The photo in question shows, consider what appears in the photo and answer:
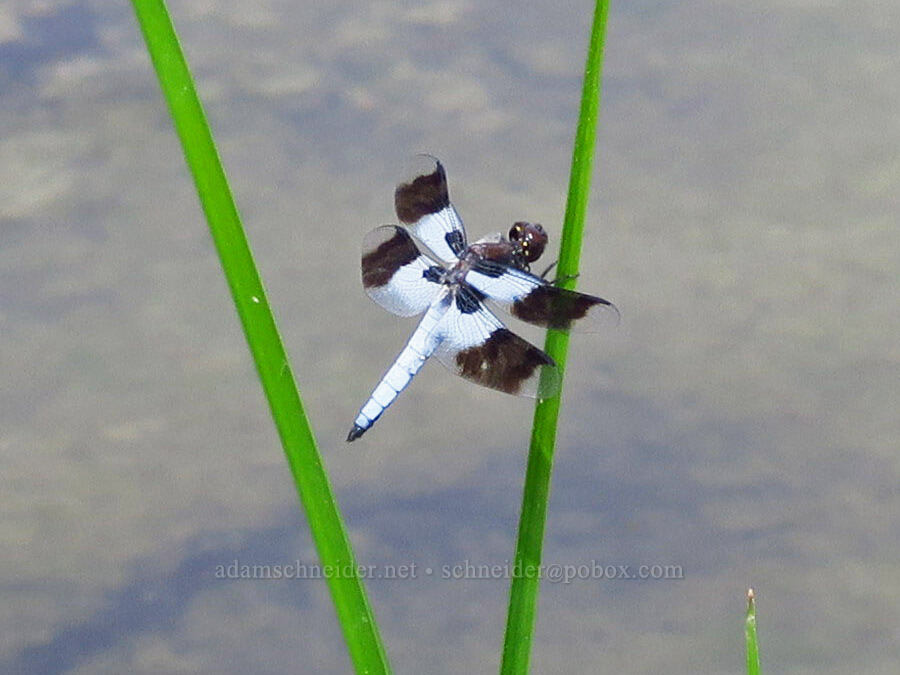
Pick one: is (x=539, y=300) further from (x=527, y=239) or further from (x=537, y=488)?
(x=537, y=488)

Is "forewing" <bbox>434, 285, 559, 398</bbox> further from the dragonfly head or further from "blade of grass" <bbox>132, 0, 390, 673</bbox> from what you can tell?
"blade of grass" <bbox>132, 0, 390, 673</bbox>

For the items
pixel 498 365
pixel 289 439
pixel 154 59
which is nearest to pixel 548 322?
pixel 498 365

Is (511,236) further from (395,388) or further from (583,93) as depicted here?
(583,93)

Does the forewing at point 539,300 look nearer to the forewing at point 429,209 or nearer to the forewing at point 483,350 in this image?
the forewing at point 483,350

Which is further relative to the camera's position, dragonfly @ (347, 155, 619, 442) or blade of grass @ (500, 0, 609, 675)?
dragonfly @ (347, 155, 619, 442)

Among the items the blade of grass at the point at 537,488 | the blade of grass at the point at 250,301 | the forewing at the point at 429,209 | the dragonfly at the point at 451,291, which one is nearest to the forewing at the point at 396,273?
the dragonfly at the point at 451,291

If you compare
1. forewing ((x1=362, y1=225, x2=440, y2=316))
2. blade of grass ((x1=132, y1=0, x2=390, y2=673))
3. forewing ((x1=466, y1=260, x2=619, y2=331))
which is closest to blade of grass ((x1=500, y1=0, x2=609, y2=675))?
blade of grass ((x1=132, y1=0, x2=390, y2=673))
